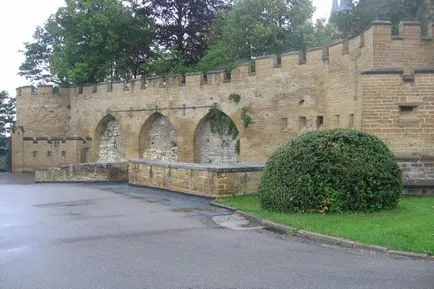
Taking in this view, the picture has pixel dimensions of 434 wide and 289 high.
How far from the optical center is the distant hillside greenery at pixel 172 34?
1153 inches

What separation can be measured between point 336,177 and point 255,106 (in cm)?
1424

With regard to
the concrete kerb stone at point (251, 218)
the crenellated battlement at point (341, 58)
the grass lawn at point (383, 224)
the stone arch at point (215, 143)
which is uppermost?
the crenellated battlement at point (341, 58)

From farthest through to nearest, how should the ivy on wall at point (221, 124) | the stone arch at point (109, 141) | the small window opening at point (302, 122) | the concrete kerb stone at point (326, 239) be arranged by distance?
1. the stone arch at point (109, 141)
2. the ivy on wall at point (221, 124)
3. the small window opening at point (302, 122)
4. the concrete kerb stone at point (326, 239)

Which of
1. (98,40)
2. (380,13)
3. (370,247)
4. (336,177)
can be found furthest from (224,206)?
(98,40)

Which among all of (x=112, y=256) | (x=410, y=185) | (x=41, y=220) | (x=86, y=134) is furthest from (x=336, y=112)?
(x=86, y=134)

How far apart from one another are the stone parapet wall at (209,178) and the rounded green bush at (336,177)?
136 inches

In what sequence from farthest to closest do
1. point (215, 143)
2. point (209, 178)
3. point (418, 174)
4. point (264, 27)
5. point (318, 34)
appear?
point (318, 34)
point (264, 27)
point (215, 143)
point (209, 178)
point (418, 174)

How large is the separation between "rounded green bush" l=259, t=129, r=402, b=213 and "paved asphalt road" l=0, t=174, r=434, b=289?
153 cm

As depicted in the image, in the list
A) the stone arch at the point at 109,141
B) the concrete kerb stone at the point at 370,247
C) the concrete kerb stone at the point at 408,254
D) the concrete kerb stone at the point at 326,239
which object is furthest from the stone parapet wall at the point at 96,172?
the concrete kerb stone at the point at 408,254

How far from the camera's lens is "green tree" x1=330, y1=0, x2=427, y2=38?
22.9m

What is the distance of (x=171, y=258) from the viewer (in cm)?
800

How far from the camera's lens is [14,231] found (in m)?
10.6

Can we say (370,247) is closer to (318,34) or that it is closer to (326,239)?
(326,239)

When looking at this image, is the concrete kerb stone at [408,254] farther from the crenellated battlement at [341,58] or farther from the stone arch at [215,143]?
the stone arch at [215,143]
